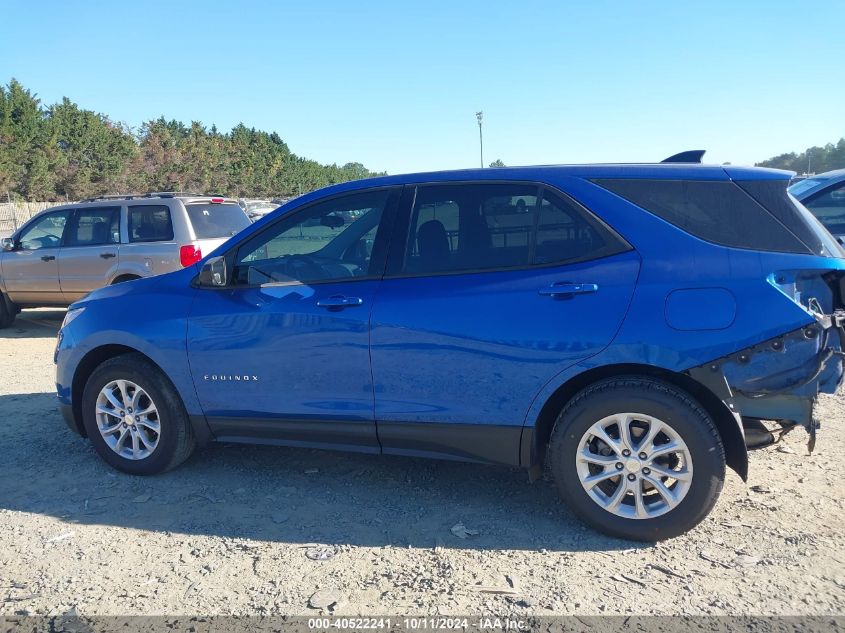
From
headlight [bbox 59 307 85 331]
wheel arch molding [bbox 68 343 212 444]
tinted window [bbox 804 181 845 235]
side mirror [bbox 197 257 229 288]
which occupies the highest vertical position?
tinted window [bbox 804 181 845 235]

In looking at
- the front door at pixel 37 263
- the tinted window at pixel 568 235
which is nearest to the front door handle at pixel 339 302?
the tinted window at pixel 568 235

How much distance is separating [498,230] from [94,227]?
7818 mm

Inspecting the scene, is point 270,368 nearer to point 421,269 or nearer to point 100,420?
point 421,269

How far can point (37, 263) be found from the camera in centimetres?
998

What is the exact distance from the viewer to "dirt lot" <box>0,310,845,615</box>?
3016 millimetres

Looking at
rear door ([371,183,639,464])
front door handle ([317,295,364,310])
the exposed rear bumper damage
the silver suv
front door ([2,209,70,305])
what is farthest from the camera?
front door ([2,209,70,305])

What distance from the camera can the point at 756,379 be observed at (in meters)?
3.23

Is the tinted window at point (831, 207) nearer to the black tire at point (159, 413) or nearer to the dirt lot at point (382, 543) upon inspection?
the dirt lot at point (382, 543)

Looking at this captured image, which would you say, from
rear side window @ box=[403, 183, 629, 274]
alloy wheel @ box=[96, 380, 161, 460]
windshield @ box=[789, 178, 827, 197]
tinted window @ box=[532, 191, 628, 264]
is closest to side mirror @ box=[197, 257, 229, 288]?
Answer: alloy wheel @ box=[96, 380, 161, 460]

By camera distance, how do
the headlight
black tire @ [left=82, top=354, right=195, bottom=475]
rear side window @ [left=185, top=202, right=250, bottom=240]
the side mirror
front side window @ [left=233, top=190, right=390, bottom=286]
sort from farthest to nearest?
rear side window @ [left=185, top=202, right=250, bottom=240]
the headlight
black tire @ [left=82, top=354, right=195, bottom=475]
the side mirror
front side window @ [left=233, top=190, right=390, bottom=286]

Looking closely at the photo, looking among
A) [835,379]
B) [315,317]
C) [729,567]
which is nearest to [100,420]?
[315,317]

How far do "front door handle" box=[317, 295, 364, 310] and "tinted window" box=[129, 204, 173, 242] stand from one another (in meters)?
6.06

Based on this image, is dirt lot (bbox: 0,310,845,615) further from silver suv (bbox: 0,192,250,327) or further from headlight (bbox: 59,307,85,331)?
silver suv (bbox: 0,192,250,327)

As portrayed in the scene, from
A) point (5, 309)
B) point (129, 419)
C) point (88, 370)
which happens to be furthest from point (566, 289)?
point (5, 309)
